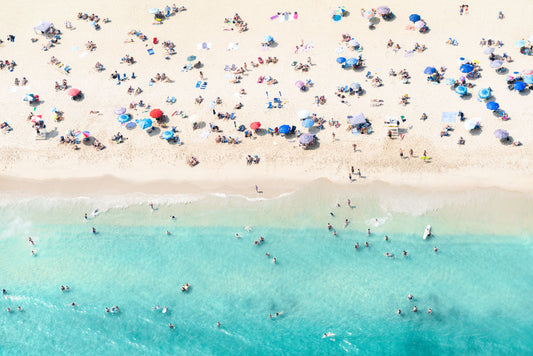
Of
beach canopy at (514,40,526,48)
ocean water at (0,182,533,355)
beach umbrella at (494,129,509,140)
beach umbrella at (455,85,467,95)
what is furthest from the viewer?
beach canopy at (514,40,526,48)

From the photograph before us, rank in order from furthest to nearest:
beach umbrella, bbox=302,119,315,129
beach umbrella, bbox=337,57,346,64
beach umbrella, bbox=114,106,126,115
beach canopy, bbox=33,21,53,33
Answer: beach canopy, bbox=33,21,53,33 → beach umbrella, bbox=337,57,346,64 → beach umbrella, bbox=114,106,126,115 → beach umbrella, bbox=302,119,315,129

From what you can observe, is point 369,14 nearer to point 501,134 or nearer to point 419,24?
point 419,24

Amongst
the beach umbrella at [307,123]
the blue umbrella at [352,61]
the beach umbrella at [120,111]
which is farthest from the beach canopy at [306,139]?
the beach umbrella at [120,111]

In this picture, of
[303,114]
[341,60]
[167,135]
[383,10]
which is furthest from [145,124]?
[383,10]

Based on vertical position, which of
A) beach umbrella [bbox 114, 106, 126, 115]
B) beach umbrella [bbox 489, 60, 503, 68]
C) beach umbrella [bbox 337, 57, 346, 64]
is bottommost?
beach umbrella [bbox 114, 106, 126, 115]

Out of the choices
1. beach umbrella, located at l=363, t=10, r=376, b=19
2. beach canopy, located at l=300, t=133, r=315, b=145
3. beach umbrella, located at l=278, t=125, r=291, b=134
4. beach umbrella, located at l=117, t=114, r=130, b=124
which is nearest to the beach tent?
beach umbrella, located at l=117, t=114, r=130, b=124

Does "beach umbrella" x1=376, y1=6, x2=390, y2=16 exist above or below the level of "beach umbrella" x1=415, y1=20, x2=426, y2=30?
above

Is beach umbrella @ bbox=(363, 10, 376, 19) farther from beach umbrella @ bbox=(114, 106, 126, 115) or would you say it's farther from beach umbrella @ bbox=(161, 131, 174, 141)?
beach umbrella @ bbox=(114, 106, 126, 115)
